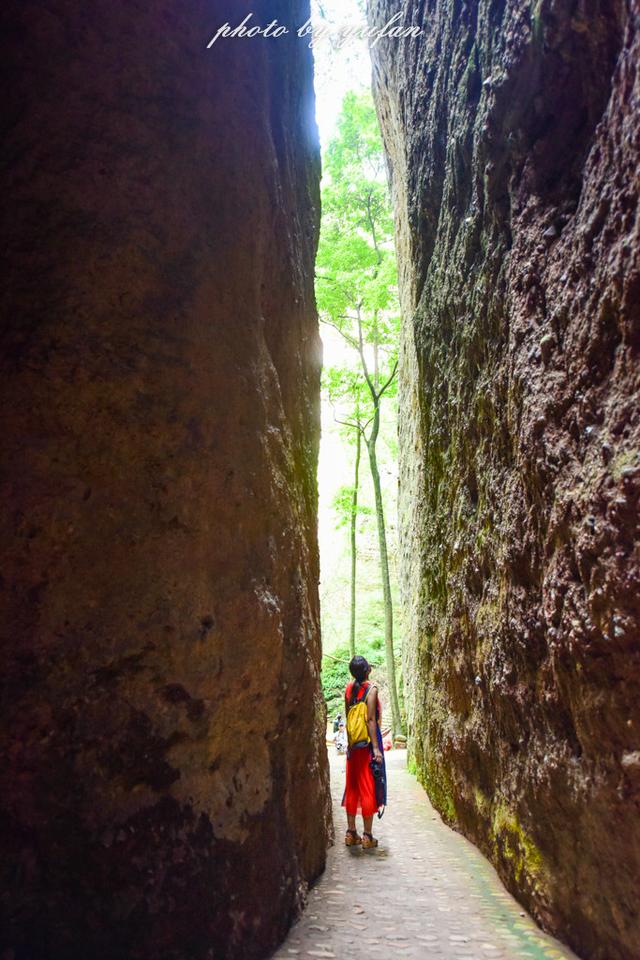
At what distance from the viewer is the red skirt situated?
622cm

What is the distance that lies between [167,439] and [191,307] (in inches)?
34.6

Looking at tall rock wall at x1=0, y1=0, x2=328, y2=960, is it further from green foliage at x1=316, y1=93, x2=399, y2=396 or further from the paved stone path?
green foliage at x1=316, y1=93, x2=399, y2=396

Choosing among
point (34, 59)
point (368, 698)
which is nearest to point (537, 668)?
point (368, 698)

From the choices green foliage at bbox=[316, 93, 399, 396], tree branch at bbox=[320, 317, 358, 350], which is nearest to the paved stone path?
green foliage at bbox=[316, 93, 399, 396]

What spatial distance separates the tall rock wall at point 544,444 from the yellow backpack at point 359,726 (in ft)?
2.91

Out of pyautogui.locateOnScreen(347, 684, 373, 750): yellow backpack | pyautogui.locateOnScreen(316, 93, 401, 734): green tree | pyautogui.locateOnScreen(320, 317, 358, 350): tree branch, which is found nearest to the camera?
pyautogui.locateOnScreen(347, 684, 373, 750): yellow backpack

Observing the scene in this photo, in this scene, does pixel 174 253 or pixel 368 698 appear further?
pixel 368 698

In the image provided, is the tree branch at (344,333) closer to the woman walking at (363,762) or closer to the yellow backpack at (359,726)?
the woman walking at (363,762)

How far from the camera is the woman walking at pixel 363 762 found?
623 cm

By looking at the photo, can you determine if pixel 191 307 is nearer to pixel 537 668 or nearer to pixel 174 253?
pixel 174 253

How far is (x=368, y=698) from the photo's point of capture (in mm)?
6484

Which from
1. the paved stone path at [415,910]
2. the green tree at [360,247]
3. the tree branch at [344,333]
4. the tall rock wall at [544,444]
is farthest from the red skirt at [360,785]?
the tree branch at [344,333]

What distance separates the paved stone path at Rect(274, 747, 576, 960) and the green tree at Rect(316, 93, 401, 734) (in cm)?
1235

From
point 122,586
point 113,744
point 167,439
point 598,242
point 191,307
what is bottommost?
point 113,744
